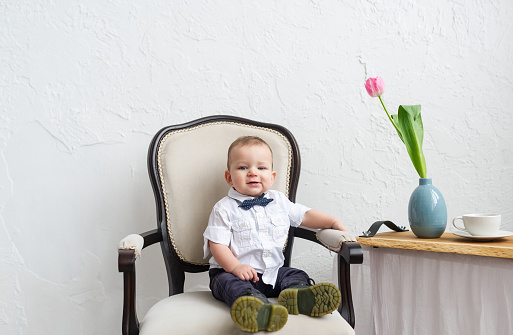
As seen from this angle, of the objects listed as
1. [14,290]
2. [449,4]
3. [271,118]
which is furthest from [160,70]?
[449,4]

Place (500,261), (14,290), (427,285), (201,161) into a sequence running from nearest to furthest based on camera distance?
(500,261)
(427,285)
(201,161)
(14,290)

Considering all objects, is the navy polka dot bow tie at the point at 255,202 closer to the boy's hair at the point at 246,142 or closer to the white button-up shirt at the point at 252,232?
the white button-up shirt at the point at 252,232

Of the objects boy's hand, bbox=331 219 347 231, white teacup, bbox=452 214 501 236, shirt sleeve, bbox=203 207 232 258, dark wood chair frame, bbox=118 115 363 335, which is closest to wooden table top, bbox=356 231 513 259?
white teacup, bbox=452 214 501 236

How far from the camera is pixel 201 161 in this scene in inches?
71.5

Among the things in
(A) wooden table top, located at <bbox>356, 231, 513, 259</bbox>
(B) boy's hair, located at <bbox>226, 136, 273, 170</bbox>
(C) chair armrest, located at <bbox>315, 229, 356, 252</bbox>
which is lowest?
(A) wooden table top, located at <bbox>356, 231, 513, 259</bbox>

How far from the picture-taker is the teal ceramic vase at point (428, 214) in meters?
1.68

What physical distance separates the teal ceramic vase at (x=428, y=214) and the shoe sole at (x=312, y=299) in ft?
1.85

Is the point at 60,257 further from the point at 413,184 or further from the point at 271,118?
the point at 413,184

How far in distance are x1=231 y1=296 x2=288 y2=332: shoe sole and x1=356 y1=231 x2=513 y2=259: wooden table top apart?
1.95ft

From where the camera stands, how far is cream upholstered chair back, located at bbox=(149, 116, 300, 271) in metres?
1.74

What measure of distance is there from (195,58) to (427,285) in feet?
4.42

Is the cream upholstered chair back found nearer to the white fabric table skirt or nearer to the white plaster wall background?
the white plaster wall background

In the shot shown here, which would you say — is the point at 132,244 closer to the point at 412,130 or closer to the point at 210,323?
the point at 210,323

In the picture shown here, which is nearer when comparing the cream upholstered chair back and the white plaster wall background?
the cream upholstered chair back
